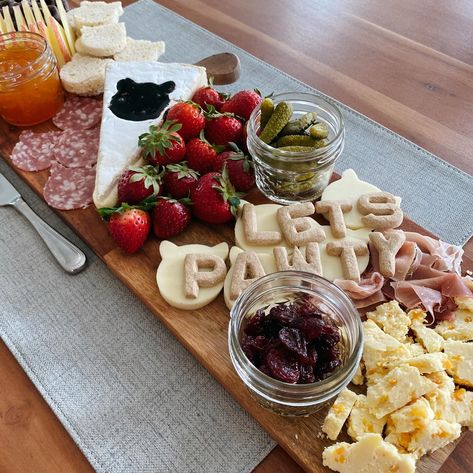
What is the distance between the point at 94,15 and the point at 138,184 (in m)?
0.98

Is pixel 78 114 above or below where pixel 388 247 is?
below

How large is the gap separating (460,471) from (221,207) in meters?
0.88

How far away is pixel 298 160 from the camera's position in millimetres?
1498

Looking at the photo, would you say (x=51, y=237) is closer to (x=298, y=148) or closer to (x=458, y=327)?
(x=298, y=148)

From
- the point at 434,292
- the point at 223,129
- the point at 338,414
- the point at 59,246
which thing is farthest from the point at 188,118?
the point at 338,414

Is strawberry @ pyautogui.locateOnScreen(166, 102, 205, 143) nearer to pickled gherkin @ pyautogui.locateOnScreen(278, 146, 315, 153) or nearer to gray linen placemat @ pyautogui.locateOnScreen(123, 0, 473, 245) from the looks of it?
pickled gherkin @ pyautogui.locateOnScreen(278, 146, 315, 153)

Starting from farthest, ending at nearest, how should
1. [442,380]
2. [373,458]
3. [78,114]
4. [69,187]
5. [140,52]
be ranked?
[140,52] → [78,114] → [69,187] → [442,380] → [373,458]

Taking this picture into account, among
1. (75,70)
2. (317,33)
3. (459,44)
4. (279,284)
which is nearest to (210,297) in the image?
(279,284)

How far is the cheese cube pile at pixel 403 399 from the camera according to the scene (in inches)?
42.4

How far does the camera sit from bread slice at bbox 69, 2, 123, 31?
2121mm

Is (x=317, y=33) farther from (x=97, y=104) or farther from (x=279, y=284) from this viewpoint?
(x=279, y=284)

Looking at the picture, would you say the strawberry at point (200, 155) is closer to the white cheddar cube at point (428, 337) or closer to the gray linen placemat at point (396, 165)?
the gray linen placemat at point (396, 165)

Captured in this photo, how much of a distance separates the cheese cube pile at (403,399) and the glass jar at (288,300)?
0.22ft

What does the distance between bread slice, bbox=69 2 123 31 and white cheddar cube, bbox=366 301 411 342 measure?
1.57 meters
